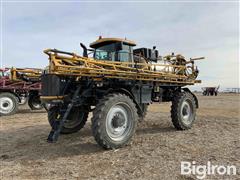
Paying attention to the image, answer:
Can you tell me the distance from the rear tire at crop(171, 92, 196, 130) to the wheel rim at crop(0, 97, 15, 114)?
9.06 metres

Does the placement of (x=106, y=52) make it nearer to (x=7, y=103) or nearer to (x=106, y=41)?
(x=106, y=41)

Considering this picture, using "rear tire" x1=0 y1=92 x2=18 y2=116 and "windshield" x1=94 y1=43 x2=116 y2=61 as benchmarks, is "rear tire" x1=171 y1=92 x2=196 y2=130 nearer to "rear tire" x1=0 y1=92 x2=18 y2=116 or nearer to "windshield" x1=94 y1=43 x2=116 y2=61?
"windshield" x1=94 y1=43 x2=116 y2=61

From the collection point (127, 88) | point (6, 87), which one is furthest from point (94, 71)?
point (6, 87)

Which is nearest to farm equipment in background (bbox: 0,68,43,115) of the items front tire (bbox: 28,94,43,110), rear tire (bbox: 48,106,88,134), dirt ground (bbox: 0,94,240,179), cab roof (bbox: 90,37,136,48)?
front tire (bbox: 28,94,43,110)

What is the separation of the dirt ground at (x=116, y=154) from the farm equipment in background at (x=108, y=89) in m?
0.48

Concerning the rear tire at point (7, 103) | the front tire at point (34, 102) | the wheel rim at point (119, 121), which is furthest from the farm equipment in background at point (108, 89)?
the front tire at point (34, 102)

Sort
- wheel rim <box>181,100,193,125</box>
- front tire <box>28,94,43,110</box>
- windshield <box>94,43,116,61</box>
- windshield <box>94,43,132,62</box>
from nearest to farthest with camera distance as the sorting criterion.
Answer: windshield <box>94,43,132,62</box>, windshield <box>94,43,116,61</box>, wheel rim <box>181,100,193,125</box>, front tire <box>28,94,43,110</box>

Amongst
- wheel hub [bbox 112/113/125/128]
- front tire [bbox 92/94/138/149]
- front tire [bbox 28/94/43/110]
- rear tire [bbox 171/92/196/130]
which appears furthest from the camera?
front tire [bbox 28/94/43/110]

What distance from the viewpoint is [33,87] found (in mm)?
14906

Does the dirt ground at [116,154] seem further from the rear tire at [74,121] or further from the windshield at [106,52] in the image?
the windshield at [106,52]

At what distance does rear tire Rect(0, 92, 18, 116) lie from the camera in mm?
→ 13828

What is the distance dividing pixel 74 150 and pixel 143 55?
413 centimetres

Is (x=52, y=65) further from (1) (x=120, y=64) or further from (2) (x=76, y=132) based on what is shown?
(2) (x=76, y=132)

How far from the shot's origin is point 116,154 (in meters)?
5.92
